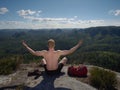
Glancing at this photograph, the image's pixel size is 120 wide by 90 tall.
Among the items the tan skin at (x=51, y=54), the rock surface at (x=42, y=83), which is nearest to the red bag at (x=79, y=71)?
the rock surface at (x=42, y=83)

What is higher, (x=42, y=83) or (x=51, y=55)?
(x=51, y=55)

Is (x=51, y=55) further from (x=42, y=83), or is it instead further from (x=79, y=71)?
(x=79, y=71)

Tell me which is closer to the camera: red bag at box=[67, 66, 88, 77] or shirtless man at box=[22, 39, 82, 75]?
shirtless man at box=[22, 39, 82, 75]

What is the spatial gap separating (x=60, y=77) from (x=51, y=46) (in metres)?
1.29

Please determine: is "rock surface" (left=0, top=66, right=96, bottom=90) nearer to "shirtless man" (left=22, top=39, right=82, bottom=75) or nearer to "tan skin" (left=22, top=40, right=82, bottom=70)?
"shirtless man" (left=22, top=39, right=82, bottom=75)

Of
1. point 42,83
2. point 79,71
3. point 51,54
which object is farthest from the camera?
point 79,71

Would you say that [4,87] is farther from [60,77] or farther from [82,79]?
[82,79]

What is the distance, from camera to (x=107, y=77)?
21.4 feet

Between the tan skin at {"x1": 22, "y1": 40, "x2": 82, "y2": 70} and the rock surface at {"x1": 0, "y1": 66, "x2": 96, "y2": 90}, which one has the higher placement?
the tan skin at {"x1": 22, "y1": 40, "x2": 82, "y2": 70}

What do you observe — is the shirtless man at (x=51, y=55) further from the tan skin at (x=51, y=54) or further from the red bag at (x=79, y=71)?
the red bag at (x=79, y=71)

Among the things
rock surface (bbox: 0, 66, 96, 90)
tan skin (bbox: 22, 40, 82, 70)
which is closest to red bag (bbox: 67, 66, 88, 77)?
rock surface (bbox: 0, 66, 96, 90)

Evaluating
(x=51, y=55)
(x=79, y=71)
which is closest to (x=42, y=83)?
(x=51, y=55)

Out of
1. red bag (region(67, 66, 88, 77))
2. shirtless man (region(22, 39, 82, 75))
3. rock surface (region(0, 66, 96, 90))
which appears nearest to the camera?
rock surface (region(0, 66, 96, 90))

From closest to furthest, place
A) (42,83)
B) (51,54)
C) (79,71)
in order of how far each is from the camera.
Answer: (42,83), (51,54), (79,71)
